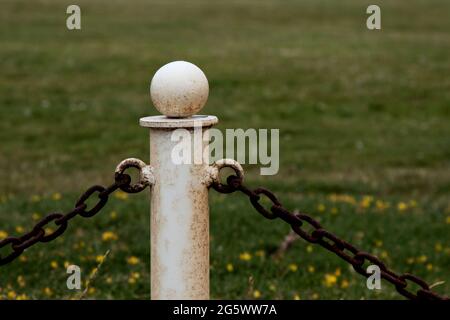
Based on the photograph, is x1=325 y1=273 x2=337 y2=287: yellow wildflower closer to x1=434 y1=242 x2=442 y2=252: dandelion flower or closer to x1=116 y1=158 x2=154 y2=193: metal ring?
x1=434 y1=242 x2=442 y2=252: dandelion flower

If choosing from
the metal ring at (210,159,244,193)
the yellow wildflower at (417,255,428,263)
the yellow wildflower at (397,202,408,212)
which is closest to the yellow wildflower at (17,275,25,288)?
the yellow wildflower at (417,255,428,263)

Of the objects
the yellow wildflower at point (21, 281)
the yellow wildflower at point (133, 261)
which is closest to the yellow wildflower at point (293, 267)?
the yellow wildflower at point (133, 261)

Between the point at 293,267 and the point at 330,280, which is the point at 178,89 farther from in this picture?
the point at 293,267

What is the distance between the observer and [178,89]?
2.82 metres

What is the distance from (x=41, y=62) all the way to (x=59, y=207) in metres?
10.9

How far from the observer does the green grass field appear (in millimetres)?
5969

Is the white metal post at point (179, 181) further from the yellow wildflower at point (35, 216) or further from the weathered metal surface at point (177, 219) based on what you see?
the yellow wildflower at point (35, 216)

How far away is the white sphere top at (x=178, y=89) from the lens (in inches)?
111

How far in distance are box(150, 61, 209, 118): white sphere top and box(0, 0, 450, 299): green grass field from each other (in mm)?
1232

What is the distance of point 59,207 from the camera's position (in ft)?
23.5

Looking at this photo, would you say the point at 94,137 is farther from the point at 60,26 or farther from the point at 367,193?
the point at 60,26

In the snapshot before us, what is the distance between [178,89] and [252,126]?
30.5 ft

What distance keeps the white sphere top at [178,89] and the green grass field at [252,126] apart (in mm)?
1232

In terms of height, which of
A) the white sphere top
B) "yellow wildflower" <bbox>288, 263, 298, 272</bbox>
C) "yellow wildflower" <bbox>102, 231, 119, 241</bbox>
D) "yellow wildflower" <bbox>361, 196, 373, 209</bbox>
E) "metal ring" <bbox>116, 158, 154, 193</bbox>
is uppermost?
the white sphere top
